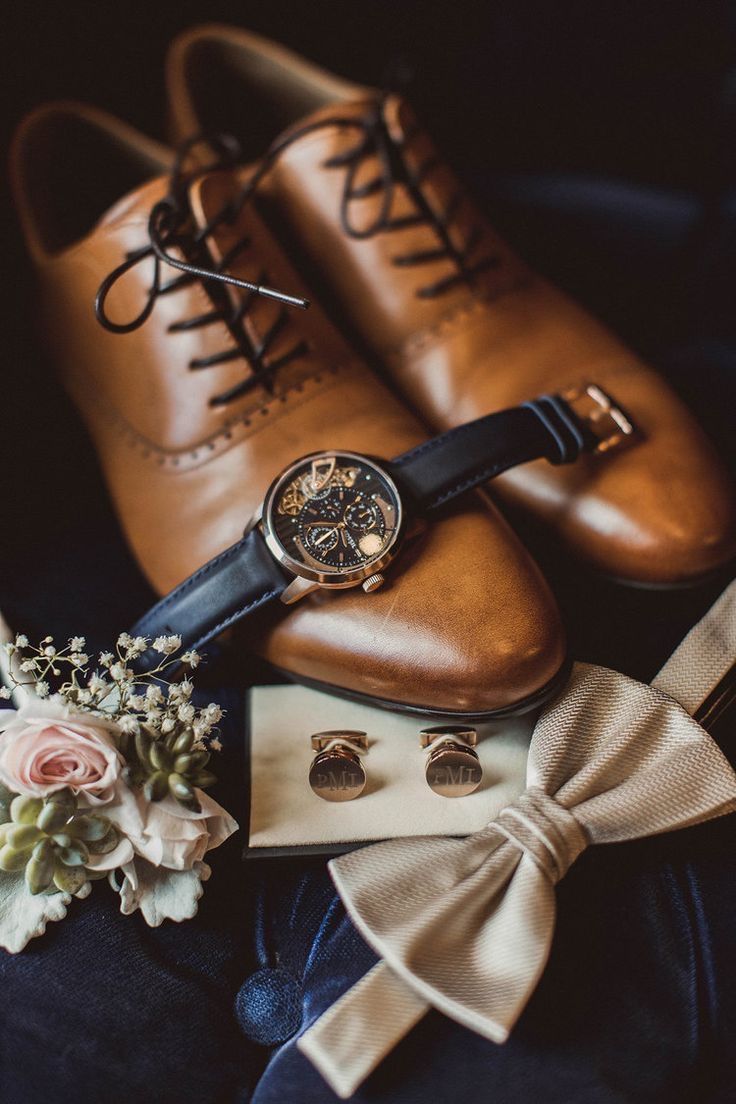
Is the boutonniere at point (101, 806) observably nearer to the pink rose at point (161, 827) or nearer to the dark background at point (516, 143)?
the pink rose at point (161, 827)

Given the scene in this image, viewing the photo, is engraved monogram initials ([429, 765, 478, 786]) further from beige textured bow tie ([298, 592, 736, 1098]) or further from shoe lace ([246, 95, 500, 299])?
shoe lace ([246, 95, 500, 299])

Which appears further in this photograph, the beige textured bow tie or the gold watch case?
the gold watch case

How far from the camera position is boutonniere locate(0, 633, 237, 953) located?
0.51 meters

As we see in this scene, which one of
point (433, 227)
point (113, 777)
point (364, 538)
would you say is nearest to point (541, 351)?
point (433, 227)

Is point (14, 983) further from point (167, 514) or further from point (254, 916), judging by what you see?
point (167, 514)

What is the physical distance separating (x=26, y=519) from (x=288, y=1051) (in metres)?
0.48

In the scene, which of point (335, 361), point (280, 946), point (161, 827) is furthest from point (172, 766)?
point (335, 361)

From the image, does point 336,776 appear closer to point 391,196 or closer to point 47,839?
point 47,839

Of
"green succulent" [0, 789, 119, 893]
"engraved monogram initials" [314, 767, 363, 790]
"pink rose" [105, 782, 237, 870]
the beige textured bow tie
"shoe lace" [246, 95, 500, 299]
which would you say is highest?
"shoe lace" [246, 95, 500, 299]

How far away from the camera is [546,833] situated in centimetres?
52

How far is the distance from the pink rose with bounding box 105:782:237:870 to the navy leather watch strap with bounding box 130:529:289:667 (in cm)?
12

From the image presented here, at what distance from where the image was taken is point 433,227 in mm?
812

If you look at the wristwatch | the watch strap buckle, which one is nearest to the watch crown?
the wristwatch

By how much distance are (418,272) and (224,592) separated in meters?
0.37
